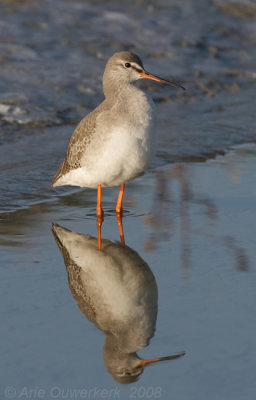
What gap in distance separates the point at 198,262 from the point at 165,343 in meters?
1.50

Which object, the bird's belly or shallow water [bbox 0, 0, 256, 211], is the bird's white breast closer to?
the bird's belly

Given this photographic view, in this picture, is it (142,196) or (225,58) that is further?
(225,58)

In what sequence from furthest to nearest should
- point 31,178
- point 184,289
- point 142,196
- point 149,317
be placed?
point 31,178 → point 142,196 → point 184,289 → point 149,317

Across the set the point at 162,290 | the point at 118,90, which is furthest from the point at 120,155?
the point at 162,290

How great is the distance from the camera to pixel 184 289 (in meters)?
5.69

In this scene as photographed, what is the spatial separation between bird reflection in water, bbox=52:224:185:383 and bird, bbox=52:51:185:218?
762mm

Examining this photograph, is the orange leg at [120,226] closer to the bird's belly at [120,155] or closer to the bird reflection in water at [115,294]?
the bird reflection in water at [115,294]

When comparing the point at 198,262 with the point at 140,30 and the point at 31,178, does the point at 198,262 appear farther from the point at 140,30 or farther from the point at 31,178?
A: the point at 140,30

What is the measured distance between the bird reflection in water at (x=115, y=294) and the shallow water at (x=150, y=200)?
46 mm

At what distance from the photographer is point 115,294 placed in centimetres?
567

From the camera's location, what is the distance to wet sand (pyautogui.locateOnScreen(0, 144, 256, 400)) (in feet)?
14.6

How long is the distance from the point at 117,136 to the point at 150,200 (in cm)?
110

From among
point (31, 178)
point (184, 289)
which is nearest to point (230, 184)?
point (31, 178)

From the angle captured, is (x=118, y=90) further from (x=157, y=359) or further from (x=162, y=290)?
(x=157, y=359)
